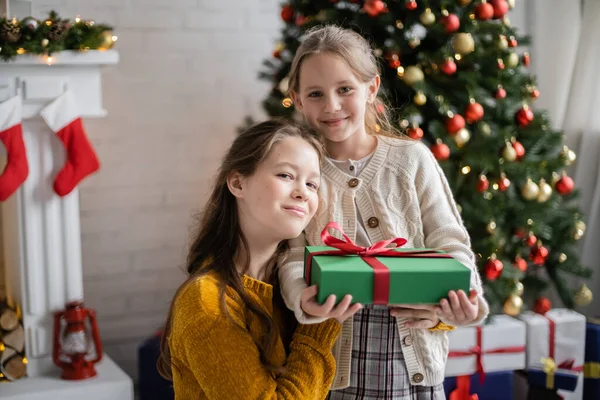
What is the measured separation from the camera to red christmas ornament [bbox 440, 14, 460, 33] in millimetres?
2613

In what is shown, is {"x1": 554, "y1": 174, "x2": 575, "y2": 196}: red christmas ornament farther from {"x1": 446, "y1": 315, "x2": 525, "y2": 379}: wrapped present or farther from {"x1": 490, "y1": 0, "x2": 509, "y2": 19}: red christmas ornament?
{"x1": 490, "y1": 0, "x2": 509, "y2": 19}: red christmas ornament

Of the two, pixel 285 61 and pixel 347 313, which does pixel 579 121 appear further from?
pixel 347 313

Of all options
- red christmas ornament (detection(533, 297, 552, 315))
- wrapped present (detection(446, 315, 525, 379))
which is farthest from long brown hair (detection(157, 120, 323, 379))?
red christmas ornament (detection(533, 297, 552, 315))

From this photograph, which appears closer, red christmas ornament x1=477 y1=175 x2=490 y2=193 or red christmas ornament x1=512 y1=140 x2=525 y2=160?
red christmas ornament x1=477 y1=175 x2=490 y2=193

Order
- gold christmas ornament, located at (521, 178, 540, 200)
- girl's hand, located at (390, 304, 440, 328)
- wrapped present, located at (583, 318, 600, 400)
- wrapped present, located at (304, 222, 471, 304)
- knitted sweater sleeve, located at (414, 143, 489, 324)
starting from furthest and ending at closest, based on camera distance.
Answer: wrapped present, located at (583, 318, 600, 400), gold christmas ornament, located at (521, 178, 540, 200), knitted sweater sleeve, located at (414, 143, 489, 324), girl's hand, located at (390, 304, 440, 328), wrapped present, located at (304, 222, 471, 304)

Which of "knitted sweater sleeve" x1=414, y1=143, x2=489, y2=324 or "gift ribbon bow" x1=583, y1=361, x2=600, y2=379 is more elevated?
"knitted sweater sleeve" x1=414, y1=143, x2=489, y2=324

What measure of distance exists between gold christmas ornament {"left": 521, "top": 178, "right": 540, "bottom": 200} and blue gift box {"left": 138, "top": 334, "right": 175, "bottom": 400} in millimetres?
1466

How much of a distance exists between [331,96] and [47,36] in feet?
4.18

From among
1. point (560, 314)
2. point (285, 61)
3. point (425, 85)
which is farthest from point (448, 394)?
point (285, 61)

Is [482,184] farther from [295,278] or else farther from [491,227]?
[295,278]

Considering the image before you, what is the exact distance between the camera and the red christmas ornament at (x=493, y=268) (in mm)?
2686

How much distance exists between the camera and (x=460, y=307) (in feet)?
4.50

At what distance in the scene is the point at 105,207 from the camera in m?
3.24

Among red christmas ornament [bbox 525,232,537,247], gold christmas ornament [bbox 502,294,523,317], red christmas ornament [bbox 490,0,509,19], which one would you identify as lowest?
gold christmas ornament [bbox 502,294,523,317]
